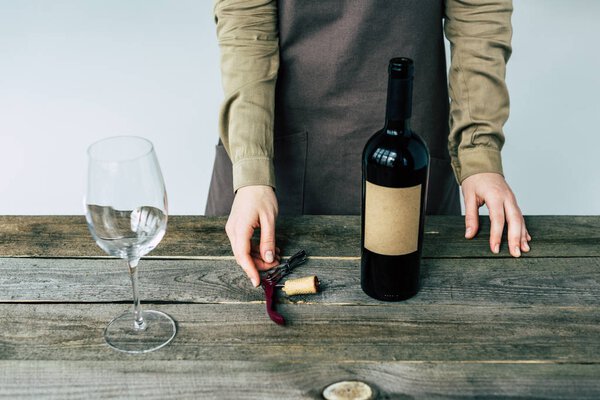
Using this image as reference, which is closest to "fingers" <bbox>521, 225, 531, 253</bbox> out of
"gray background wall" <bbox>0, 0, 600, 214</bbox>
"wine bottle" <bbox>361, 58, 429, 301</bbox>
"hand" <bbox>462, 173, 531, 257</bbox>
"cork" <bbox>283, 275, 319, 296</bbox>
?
"hand" <bbox>462, 173, 531, 257</bbox>

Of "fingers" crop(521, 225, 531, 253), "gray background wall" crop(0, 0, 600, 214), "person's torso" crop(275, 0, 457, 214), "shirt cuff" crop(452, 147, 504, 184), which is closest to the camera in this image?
"fingers" crop(521, 225, 531, 253)

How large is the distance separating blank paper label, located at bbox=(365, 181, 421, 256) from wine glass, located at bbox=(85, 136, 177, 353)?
0.94ft

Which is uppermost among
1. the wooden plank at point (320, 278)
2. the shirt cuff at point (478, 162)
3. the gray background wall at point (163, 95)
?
the shirt cuff at point (478, 162)

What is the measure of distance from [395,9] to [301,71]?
0.24 meters

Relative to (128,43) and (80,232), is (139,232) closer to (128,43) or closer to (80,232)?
(80,232)

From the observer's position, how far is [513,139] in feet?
9.11

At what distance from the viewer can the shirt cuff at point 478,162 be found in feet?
4.17

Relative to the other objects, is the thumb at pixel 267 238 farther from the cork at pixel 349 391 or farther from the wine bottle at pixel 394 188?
the cork at pixel 349 391

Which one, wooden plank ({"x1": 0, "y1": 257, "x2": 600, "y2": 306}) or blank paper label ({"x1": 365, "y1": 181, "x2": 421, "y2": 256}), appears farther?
wooden plank ({"x1": 0, "y1": 257, "x2": 600, "y2": 306})

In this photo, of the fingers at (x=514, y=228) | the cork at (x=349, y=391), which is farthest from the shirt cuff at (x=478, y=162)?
the cork at (x=349, y=391)

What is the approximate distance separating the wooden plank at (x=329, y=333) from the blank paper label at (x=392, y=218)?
0.11 meters

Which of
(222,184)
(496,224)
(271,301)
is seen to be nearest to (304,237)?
(271,301)

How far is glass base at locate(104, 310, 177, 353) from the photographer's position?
88 centimetres

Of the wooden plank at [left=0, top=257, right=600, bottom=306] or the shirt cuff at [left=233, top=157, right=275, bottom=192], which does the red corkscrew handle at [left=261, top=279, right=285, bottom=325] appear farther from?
the shirt cuff at [left=233, top=157, right=275, bottom=192]
